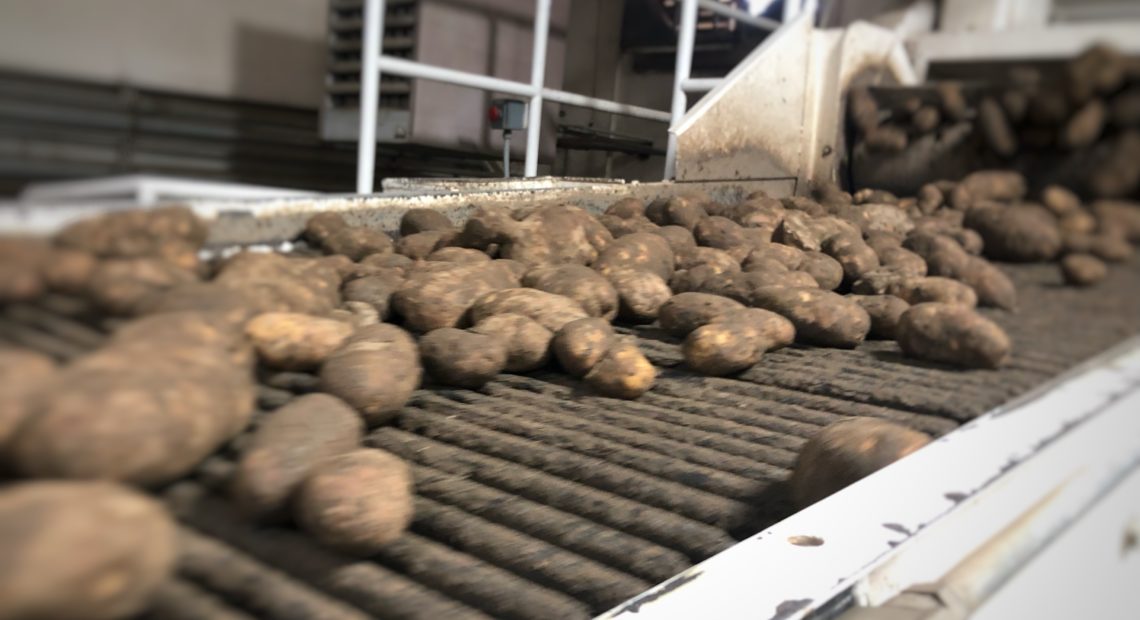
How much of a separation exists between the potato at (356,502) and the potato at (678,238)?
58 cm

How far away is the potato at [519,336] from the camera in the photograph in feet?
2.35

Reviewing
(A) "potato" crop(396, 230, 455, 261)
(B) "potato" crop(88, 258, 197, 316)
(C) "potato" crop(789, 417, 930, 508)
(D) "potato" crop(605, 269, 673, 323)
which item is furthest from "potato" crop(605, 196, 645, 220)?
(B) "potato" crop(88, 258, 197, 316)

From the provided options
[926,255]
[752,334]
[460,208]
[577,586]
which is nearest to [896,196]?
[926,255]

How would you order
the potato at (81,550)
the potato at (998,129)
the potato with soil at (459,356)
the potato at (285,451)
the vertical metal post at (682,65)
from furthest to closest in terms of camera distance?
1. the vertical metal post at (682,65)
2. the potato with soil at (459,356)
3. the potato at (998,129)
4. the potato at (285,451)
5. the potato at (81,550)

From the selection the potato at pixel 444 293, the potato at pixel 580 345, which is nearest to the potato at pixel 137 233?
the potato at pixel 444 293

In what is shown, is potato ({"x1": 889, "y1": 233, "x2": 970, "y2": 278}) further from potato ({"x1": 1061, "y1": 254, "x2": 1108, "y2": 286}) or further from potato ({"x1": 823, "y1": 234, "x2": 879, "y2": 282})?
potato ({"x1": 1061, "y1": 254, "x2": 1108, "y2": 286})

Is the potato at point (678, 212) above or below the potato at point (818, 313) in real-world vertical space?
above

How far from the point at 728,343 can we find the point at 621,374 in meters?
0.14

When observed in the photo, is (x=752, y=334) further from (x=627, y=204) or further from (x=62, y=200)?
(x=62, y=200)

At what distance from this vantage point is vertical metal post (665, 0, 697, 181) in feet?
2.58

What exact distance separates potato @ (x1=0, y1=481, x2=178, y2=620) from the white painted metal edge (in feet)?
0.78

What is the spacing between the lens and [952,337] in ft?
2.72

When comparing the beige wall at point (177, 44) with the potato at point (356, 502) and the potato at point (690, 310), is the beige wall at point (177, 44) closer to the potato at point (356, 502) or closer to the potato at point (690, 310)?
the potato at point (356, 502)

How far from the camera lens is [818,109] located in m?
1.04
